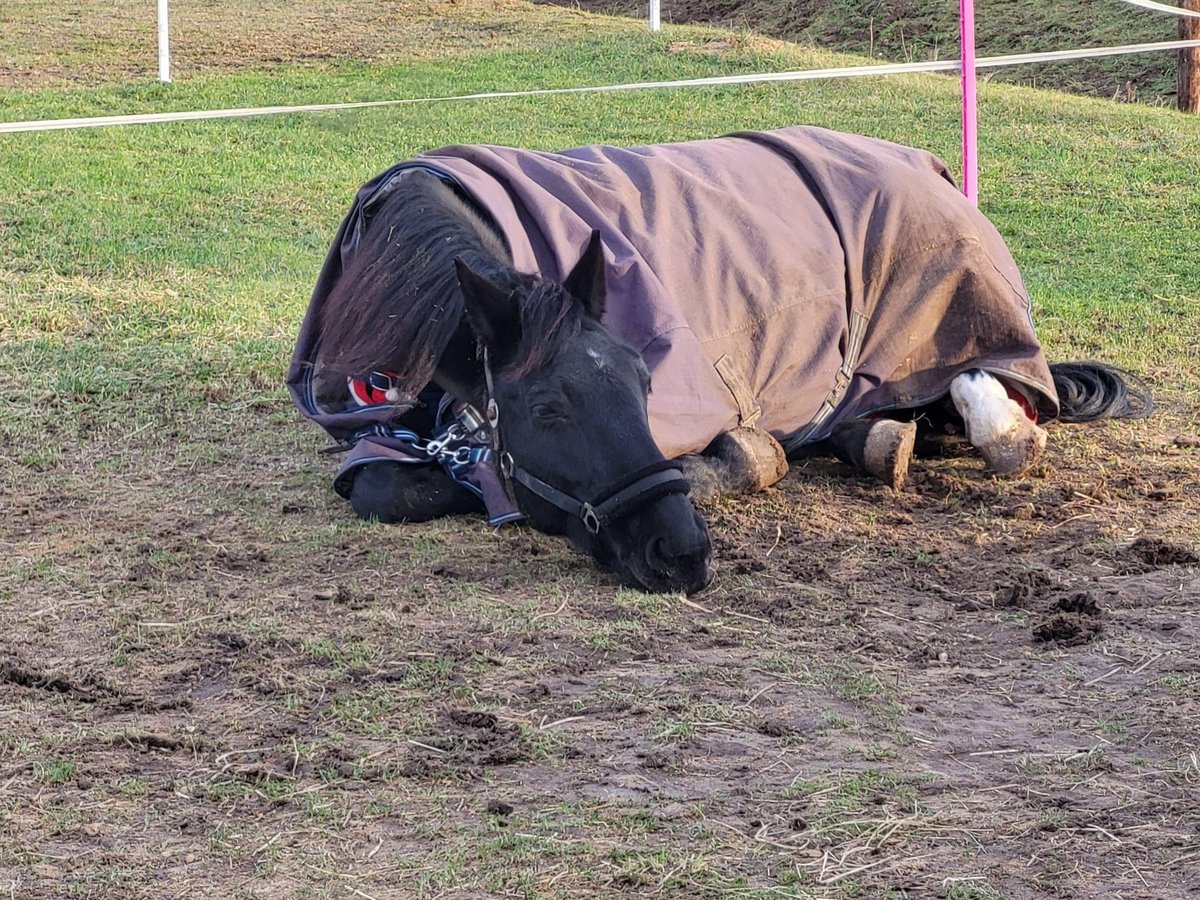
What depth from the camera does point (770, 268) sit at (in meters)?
4.73

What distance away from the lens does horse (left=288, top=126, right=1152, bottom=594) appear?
3.65m

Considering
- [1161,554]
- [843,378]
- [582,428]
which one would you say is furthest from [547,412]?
[1161,554]

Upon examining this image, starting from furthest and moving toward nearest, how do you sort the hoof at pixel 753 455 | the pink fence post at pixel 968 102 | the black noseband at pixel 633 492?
the pink fence post at pixel 968 102 < the hoof at pixel 753 455 < the black noseband at pixel 633 492

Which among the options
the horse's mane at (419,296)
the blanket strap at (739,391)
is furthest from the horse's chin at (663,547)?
the blanket strap at (739,391)

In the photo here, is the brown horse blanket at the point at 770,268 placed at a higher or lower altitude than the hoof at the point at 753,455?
higher

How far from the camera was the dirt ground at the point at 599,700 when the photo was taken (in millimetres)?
2389

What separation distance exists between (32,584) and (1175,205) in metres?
7.55

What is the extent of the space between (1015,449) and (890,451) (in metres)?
0.46

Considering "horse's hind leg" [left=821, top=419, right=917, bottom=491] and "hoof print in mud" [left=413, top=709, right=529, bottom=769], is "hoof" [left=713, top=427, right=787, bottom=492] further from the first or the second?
"hoof print in mud" [left=413, top=709, right=529, bottom=769]

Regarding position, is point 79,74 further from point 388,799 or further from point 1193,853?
point 1193,853

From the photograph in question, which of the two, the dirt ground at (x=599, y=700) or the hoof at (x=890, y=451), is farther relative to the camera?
the hoof at (x=890, y=451)

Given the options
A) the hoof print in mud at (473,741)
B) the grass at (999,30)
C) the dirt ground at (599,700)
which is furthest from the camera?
the grass at (999,30)

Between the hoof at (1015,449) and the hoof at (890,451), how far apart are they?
284 mm

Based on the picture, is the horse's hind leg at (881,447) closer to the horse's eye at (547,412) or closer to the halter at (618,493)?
the halter at (618,493)
